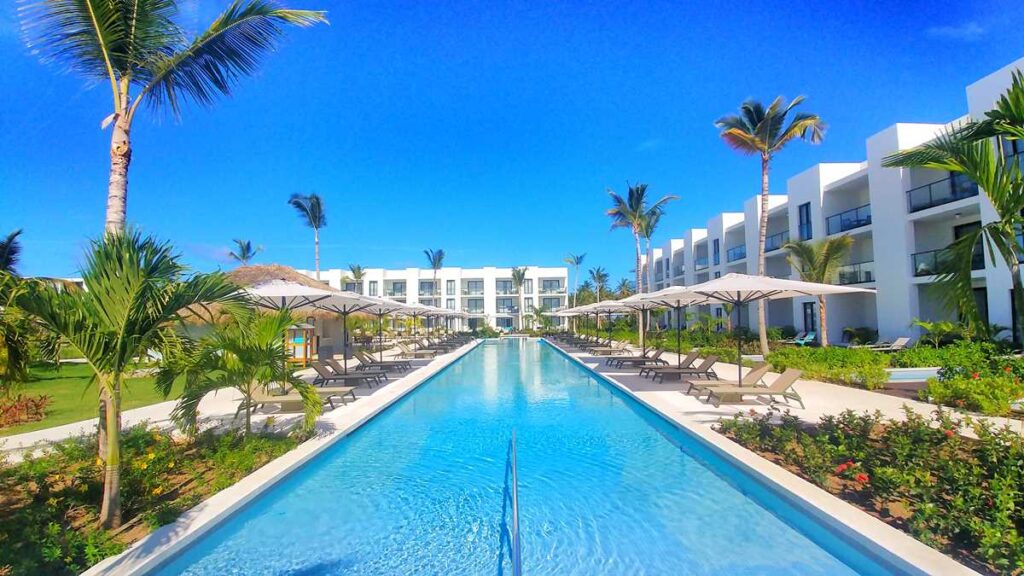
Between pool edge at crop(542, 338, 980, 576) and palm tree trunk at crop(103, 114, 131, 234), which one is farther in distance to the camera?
palm tree trunk at crop(103, 114, 131, 234)

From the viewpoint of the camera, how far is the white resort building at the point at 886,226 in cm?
1577

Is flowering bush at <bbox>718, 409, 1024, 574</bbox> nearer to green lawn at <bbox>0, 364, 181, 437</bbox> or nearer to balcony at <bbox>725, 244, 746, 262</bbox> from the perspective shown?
green lawn at <bbox>0, 364, 181, 437</bbox>

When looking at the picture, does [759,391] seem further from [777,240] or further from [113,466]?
[777,240]

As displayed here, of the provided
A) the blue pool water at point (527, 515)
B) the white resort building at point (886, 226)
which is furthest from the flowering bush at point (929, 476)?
the white resort building at point (886, 226)

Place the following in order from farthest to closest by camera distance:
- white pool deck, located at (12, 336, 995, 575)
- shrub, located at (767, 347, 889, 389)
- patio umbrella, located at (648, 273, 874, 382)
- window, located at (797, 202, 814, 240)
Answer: window, located at (797, 202, 814, 240)
shrub, located at (767, 347, 889, 389)
patio umbrella, located at (648, 273, 874, 382)
white pool deck, located at (12, 336, 995, 575)

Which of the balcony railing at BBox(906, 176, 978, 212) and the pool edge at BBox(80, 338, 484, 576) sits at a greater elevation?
the balcony railing at BBox(906, 176, 978, 212)

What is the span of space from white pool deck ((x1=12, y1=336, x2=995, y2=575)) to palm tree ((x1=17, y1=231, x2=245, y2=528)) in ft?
2.14

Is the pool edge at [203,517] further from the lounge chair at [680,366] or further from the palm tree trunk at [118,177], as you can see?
the lounge chair at [680,366]

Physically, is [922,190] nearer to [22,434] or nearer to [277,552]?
[277,552]

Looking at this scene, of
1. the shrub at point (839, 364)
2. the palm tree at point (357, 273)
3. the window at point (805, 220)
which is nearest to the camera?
the shrub at point (839, 364)

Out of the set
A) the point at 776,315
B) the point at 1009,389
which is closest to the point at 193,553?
the point at 1009,389

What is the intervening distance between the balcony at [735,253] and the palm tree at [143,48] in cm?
3035

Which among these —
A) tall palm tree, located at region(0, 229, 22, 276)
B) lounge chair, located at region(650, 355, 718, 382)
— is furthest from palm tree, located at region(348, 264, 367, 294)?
lounge chair, located at region(650, 355, 718, 382)

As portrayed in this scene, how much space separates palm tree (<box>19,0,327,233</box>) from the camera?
5.60 metres
